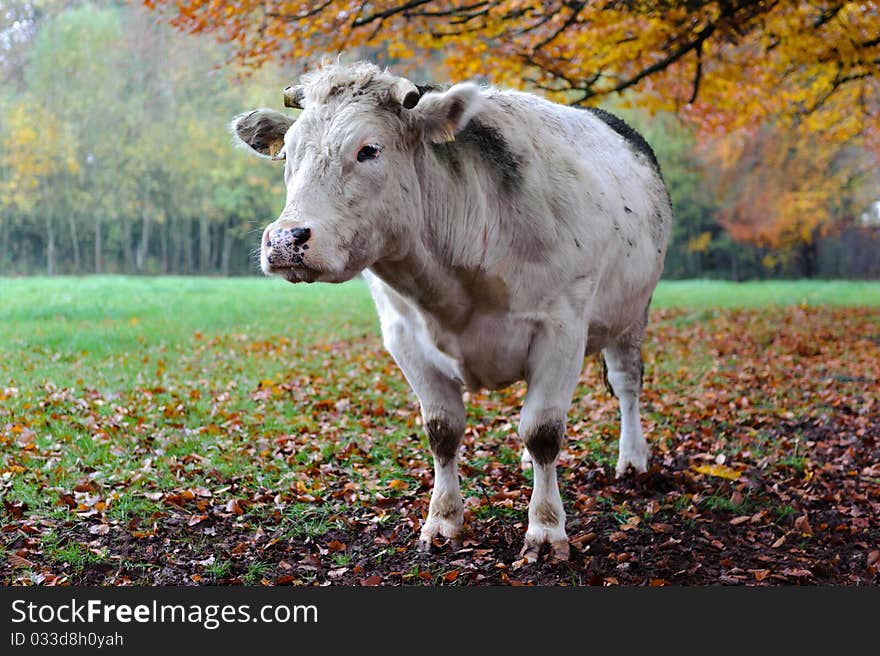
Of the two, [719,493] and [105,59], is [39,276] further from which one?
[719,493]

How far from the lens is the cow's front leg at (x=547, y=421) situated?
Answer: 4.48 metres

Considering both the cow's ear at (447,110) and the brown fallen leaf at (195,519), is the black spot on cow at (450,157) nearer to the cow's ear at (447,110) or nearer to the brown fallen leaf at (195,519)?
the cow's ear at (447,110)

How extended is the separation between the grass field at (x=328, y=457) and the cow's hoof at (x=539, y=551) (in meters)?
0.11

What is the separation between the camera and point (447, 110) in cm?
398

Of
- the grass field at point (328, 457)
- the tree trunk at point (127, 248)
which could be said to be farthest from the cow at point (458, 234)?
the tree trunk at point (127, 248)

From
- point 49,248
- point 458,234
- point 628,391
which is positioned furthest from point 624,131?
point 49,248

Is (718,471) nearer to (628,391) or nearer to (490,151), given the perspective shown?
(628,391)

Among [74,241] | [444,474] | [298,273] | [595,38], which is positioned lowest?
[444,474]

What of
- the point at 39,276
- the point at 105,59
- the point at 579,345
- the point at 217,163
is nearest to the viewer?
the point at 579,345

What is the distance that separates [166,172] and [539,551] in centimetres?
2491

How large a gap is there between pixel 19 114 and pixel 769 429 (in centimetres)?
1507

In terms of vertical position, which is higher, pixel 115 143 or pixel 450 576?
pixel 115 143

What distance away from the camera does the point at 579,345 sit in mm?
4586

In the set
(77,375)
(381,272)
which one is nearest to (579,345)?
(381,272)
